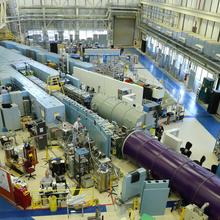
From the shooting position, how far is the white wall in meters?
16.6

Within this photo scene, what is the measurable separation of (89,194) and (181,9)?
2016cm

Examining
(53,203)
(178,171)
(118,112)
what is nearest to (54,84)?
(118,112)

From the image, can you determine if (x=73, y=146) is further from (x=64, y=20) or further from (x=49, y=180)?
(x=64, y=20)

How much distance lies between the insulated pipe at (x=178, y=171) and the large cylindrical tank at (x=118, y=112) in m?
1.28

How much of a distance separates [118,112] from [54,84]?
18.5 ft

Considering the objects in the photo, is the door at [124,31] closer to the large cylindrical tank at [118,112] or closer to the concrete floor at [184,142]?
the concrete floor at [184,142]

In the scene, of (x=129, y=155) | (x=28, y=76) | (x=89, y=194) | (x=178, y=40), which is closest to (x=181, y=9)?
(x=178, y=40)

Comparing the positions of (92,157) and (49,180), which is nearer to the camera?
(49,180)

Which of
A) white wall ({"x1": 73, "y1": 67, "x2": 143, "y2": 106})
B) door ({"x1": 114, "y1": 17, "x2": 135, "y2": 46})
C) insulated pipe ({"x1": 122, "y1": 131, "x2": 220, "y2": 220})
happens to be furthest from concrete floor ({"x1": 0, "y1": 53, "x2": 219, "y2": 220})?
door ({"x1": 114, "y1": 17, "x2": 135, "y2": 46})

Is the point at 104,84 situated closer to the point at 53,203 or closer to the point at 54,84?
the point at 54,84

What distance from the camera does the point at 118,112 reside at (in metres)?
13.8

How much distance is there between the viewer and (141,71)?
27078mm

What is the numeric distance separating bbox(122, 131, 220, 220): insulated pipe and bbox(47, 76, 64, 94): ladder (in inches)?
281

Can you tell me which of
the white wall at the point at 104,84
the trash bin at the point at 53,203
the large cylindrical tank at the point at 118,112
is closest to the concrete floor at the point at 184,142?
the trash bin at the point at 53,203
